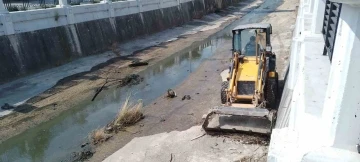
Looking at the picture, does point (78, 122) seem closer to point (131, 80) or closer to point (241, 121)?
point (131, 80)

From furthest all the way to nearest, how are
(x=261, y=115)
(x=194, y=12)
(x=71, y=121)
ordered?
(x=194, y=12), (x=71, y=121), (x=261, y=115)

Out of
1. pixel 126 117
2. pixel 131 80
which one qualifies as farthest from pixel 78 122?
pixel 131 80

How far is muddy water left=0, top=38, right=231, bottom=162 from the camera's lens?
9.73 meters

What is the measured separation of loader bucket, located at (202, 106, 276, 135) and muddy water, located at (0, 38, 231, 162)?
14.5ft

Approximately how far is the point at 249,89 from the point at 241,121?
969 millimetres

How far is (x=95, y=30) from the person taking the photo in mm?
20812

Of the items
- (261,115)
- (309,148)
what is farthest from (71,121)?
(309,148)

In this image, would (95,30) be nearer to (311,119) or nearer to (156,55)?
(156,55)

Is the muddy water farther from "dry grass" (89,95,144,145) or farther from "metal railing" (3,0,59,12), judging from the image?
"metal railing" (3,0,59,12)

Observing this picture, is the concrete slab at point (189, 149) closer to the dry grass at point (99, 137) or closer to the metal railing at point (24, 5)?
the dry grass at point (99, 137)

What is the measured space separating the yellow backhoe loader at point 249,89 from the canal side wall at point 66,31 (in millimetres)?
11390

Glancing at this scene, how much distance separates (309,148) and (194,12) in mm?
34640

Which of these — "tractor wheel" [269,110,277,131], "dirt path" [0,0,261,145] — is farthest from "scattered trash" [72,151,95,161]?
"tractor wheel" [269,110,277,131]

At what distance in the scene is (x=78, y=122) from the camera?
38.7 ft
